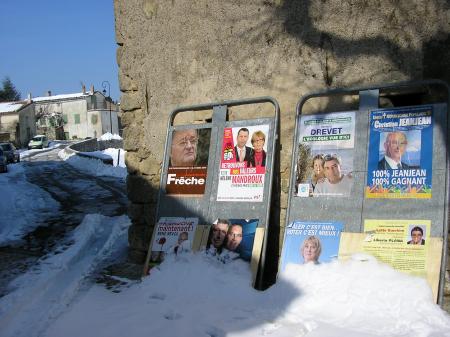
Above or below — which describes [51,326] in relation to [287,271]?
below

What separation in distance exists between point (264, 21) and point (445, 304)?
3084 mm

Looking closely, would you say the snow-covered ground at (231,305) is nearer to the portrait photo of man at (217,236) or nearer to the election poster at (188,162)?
the portrait photo of man at (217,236)

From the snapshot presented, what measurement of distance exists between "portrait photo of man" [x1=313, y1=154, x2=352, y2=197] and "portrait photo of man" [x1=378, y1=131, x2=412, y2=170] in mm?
328

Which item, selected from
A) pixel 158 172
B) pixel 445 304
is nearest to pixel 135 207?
pixel 158 172

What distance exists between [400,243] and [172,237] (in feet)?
7.37

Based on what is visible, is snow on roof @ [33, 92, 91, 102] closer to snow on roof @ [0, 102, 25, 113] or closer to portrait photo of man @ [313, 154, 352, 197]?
snow on roof @ [0, 102, 25, 113]

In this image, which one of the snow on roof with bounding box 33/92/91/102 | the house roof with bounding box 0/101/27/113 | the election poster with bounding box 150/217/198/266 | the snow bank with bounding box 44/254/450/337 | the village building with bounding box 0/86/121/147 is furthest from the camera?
the snow on roof with bounding box 33/92/91/102

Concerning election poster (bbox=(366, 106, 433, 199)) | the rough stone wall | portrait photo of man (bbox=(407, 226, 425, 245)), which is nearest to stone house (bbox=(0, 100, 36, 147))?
the rough stone wall

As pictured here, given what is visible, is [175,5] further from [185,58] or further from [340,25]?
[340,25]

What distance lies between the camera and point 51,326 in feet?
13.4

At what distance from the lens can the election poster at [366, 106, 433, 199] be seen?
4012 millimetres

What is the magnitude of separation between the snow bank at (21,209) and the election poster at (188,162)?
3.87 m

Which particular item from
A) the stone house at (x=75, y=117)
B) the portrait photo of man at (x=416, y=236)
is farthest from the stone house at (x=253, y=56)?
the stone house at (x=75, y=117)

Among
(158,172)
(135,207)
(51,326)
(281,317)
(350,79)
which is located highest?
(350,79)
